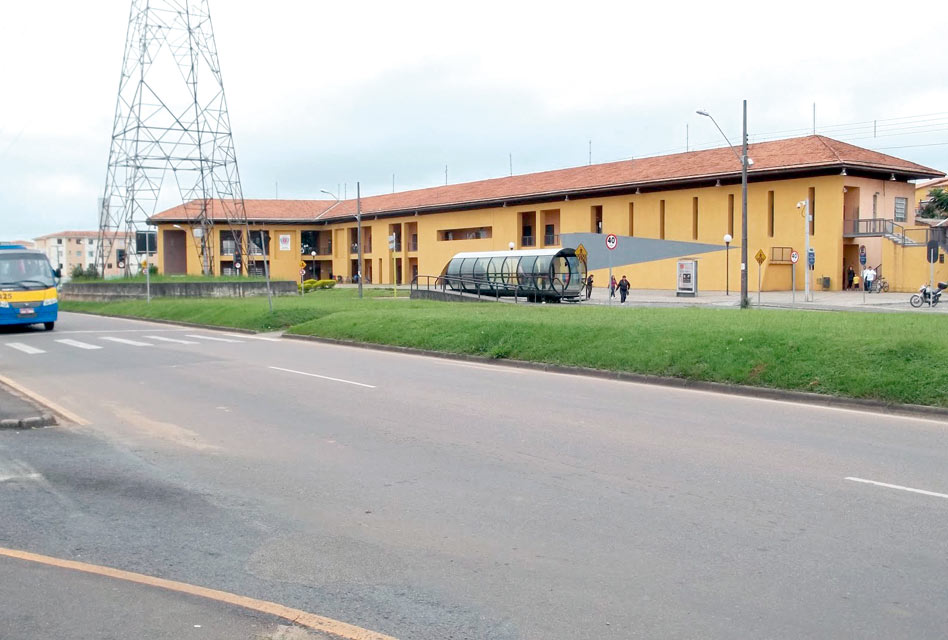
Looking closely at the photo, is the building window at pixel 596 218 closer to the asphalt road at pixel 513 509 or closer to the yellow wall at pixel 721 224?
the yellow wall at pixel 721 224

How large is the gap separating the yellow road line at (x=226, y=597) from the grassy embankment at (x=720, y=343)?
10.2 m

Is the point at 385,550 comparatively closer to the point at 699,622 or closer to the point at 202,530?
the point at 202,530

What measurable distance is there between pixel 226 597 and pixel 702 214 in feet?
170

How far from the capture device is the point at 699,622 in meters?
4.58

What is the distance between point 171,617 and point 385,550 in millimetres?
1550

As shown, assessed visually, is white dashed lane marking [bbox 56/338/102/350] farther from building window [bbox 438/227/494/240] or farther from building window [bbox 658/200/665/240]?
building window [bbox 438/227/494/240]

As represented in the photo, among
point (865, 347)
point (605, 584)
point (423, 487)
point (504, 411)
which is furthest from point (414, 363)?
point (605, 584)

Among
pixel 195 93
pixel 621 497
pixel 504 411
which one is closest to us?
pixel 621 497

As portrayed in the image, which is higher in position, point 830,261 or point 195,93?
point 195,93

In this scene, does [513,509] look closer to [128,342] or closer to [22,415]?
[22,415]

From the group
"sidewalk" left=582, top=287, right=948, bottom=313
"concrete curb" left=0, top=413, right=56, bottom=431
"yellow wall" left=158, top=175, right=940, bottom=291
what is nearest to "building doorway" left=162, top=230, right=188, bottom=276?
"yellow wall" left=158, top=175, right=940, bottom=291

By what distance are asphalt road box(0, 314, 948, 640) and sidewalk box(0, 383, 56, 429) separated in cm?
47

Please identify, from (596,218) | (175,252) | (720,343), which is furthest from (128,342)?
(175,252)

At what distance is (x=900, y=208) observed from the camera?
53062mm
